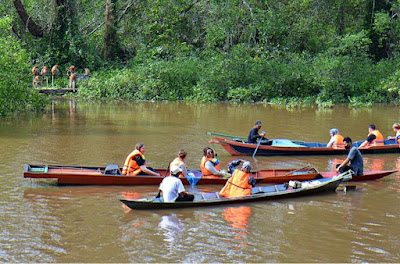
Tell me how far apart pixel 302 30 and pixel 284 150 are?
21443mm

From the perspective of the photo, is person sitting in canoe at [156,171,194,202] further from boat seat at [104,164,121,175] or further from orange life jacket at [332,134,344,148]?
orange life jacket at [332,134,344,148]

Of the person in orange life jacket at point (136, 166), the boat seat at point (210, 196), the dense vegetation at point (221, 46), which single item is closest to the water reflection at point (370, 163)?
the boat seat at point (210, 196)

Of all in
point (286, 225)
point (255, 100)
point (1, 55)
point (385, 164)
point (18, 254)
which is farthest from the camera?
point (255, 100)

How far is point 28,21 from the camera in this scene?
36.3 m

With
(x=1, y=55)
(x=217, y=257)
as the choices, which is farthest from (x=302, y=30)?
(x=217, y=257)

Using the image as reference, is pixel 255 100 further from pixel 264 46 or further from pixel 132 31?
pixel 132 31

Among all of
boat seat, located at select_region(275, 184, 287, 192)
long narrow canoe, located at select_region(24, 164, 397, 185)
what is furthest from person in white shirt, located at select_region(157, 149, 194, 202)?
boat seat, located at select_region(275, 184, 287, 192)

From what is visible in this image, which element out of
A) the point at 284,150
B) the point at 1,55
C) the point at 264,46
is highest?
the point at 264,46

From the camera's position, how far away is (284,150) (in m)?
17.7

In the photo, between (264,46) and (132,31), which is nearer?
(264,46)

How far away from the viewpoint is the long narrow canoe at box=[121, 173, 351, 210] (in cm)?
1147

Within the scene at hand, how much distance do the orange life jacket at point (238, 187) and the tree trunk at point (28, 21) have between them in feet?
90.2

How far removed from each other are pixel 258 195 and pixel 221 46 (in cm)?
2672

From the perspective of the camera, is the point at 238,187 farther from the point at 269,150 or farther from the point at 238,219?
the point at 269,150
